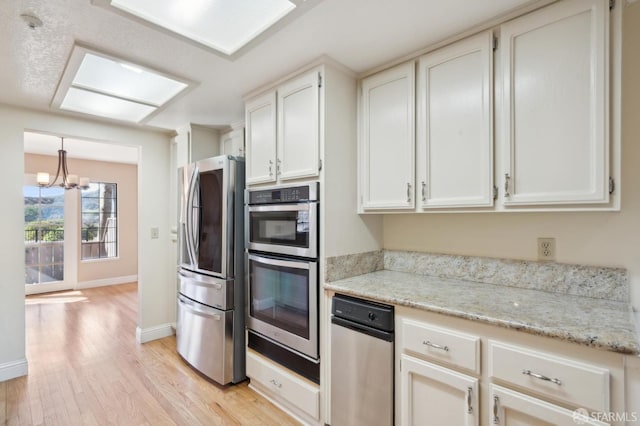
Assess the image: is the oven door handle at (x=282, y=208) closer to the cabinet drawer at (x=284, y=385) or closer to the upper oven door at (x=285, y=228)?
the upper oven door at (x=285, y=228)

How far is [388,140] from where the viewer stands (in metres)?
1.96

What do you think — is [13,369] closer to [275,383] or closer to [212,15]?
[275,383]

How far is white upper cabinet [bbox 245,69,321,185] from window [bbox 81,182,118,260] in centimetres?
498

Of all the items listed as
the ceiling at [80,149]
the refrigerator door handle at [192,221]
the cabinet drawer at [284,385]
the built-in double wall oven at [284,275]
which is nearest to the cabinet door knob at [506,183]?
the built-in double wall oven at [284,275]

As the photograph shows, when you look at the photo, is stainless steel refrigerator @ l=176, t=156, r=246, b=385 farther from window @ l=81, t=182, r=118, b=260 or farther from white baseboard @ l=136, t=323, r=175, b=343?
window @ l=81, t=182, r=118, b=260

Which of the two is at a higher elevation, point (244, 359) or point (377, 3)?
point (377, 3)

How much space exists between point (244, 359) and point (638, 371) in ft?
7.57

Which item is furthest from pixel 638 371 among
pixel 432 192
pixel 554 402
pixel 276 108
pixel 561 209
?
pixel 276 108

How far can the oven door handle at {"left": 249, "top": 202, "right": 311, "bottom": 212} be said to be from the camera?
6.33 ft

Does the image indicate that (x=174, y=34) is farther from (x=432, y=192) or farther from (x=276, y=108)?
(x=432, y=192)

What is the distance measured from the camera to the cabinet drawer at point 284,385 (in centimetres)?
190

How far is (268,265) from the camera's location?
2164mm

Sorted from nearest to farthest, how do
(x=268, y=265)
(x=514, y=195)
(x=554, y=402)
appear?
(x=554, y=402), (x=514, y=195), (x=268, y=265)

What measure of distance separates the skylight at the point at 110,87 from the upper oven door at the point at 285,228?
109 cm
